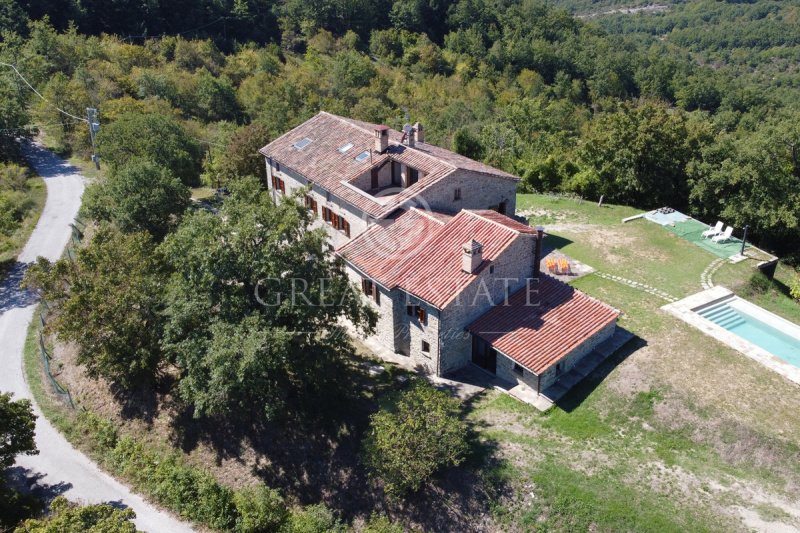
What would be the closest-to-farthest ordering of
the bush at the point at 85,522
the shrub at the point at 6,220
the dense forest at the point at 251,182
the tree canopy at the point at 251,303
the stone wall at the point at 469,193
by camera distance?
the bush at the point at 85,522 < the tree canopy at the point at 251,303 < the dense forest at the point at 251,182 < the stone wall at the point at 469,193 < the shrub at the point at 6,220

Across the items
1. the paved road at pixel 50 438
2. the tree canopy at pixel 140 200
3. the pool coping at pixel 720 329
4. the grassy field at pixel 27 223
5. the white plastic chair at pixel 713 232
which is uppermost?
the tree canopy at pixel 140 200

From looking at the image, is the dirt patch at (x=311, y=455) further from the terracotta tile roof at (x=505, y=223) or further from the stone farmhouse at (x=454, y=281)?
the terracotta tile roof at (x=505, y=223)

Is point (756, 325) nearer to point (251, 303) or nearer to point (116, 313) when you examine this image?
point (251, 303)

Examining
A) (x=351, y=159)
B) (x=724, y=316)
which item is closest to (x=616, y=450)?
(x=724, y=316)

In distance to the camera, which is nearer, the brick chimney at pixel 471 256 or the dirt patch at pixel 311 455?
the dirt patch at pixel 311 455

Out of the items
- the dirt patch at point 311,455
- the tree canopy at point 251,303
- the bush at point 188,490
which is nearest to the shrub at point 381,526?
the dirt patch at point 311,455

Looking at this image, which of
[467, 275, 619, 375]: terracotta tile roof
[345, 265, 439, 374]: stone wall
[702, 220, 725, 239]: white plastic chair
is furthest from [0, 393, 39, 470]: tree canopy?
[702, 220, 725, 239]: white plastic chair

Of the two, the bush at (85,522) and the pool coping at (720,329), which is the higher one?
the bush at (85,522)
